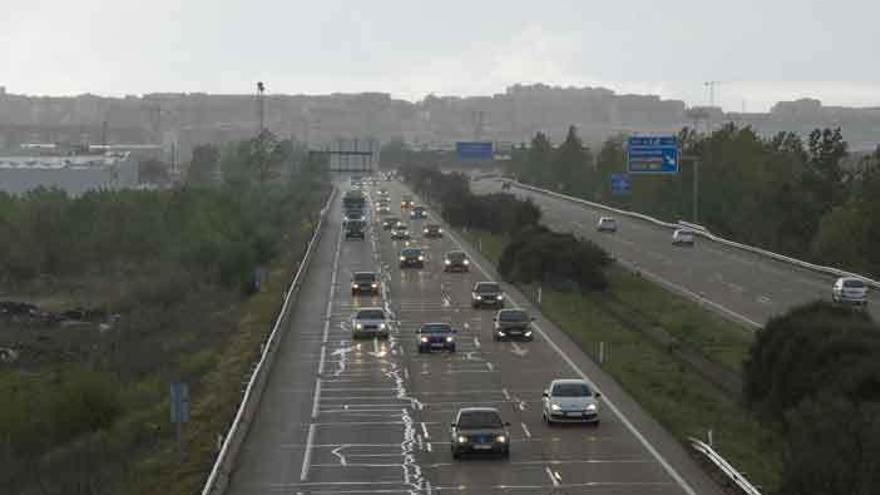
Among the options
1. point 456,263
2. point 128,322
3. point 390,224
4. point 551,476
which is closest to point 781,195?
point 456,263

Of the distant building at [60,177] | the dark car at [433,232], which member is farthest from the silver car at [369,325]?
the distant building at [60,177]

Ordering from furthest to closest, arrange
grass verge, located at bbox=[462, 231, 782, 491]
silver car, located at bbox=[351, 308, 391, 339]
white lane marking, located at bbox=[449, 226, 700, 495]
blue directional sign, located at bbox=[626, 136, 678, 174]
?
1. blue directional sign, located at bbox=[626, 136, 678, 174]
2. silver car, located at bbox=[351, 308, 391, 339]
3. grass verge, located at bbox=[462, 231, 782, 491]
4. white lane marking, located at bbox=[449, 226, 700, 495]

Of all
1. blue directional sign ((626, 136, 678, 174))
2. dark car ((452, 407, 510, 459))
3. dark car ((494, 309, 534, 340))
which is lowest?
dark car ((494, 309, 534, 340))

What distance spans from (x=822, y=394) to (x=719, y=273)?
4921 centimetres

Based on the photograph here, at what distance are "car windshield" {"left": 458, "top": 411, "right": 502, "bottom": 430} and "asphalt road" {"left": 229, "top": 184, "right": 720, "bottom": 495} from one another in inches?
25.4

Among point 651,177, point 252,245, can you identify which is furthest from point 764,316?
point 651,177

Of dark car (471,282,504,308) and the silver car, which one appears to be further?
dark car (471,282,504,308)

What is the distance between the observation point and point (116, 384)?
A: 38.7 meters

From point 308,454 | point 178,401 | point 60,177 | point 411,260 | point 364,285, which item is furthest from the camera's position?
point 60,177

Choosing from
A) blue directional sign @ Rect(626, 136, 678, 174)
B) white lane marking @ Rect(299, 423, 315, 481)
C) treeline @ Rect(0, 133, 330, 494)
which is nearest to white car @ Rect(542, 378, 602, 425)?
white lane marking @ Rect(299, 423, 315, 481)

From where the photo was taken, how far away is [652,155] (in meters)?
84.9

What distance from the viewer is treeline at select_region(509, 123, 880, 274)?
71500 mm

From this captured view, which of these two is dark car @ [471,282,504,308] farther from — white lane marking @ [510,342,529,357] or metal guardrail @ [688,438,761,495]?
metal guardrail @ [688,438,761,495]

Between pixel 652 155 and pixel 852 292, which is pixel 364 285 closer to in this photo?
pixel 852 292
